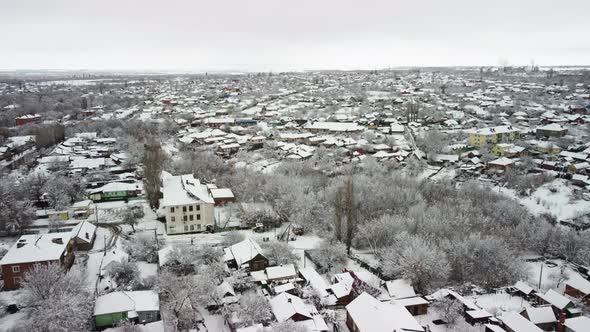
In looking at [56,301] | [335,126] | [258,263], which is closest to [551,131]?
[335,126]

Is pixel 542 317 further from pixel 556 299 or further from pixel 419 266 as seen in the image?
pixel 419 266

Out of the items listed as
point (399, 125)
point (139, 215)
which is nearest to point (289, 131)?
point (399, 125)

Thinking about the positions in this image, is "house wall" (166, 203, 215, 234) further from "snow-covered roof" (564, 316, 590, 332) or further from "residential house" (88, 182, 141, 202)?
"snow-covered roof" (564, 316, 590, 332)

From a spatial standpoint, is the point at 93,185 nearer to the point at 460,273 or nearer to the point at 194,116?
the point at 460,273

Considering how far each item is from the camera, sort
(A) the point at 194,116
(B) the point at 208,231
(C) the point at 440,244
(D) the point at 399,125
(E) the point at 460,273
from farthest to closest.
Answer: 1. (A) the point at 194,116
2. (D) the point at 399,125
3. (B) the point at 208,231
4. (C) the point at 440,244
5. (E) the point at 460,273

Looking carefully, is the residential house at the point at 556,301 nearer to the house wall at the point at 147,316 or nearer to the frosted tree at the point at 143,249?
the house wall at the point at 147,316

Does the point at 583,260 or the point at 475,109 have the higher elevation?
the point at 475,109
